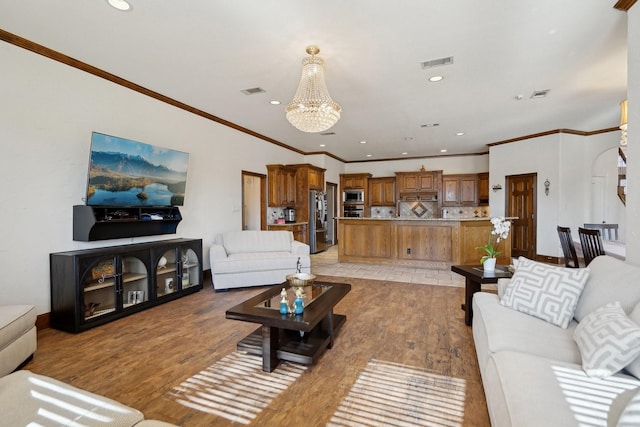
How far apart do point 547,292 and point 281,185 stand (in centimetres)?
574

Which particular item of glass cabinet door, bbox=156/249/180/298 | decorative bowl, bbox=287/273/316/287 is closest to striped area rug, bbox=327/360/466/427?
decorative bowl, bbox=287/273/316/287

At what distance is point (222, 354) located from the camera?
8.42 feet

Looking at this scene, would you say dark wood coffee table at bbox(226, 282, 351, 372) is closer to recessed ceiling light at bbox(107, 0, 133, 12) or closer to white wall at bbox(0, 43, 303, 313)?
white wall at bbox(0, 43, 303, 313)

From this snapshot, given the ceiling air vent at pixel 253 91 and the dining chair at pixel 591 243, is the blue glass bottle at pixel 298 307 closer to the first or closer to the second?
the ceiling air vent at pixel 253 91

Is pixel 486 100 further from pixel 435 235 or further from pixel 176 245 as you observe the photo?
pixel 176 245

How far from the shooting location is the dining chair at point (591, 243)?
126 inches

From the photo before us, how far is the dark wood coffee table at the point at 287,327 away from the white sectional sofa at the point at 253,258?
1734mm

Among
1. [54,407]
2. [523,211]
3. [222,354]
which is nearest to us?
[54,407]

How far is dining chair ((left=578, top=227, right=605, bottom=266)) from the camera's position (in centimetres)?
321

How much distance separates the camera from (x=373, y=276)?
18.1 ft

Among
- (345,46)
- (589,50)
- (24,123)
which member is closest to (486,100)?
(589,50)

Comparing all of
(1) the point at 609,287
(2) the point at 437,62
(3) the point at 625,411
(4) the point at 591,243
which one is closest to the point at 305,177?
(2) the point at 437,62

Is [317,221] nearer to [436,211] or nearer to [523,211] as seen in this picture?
[436,211]

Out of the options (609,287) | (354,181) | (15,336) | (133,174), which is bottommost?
(15,336)
